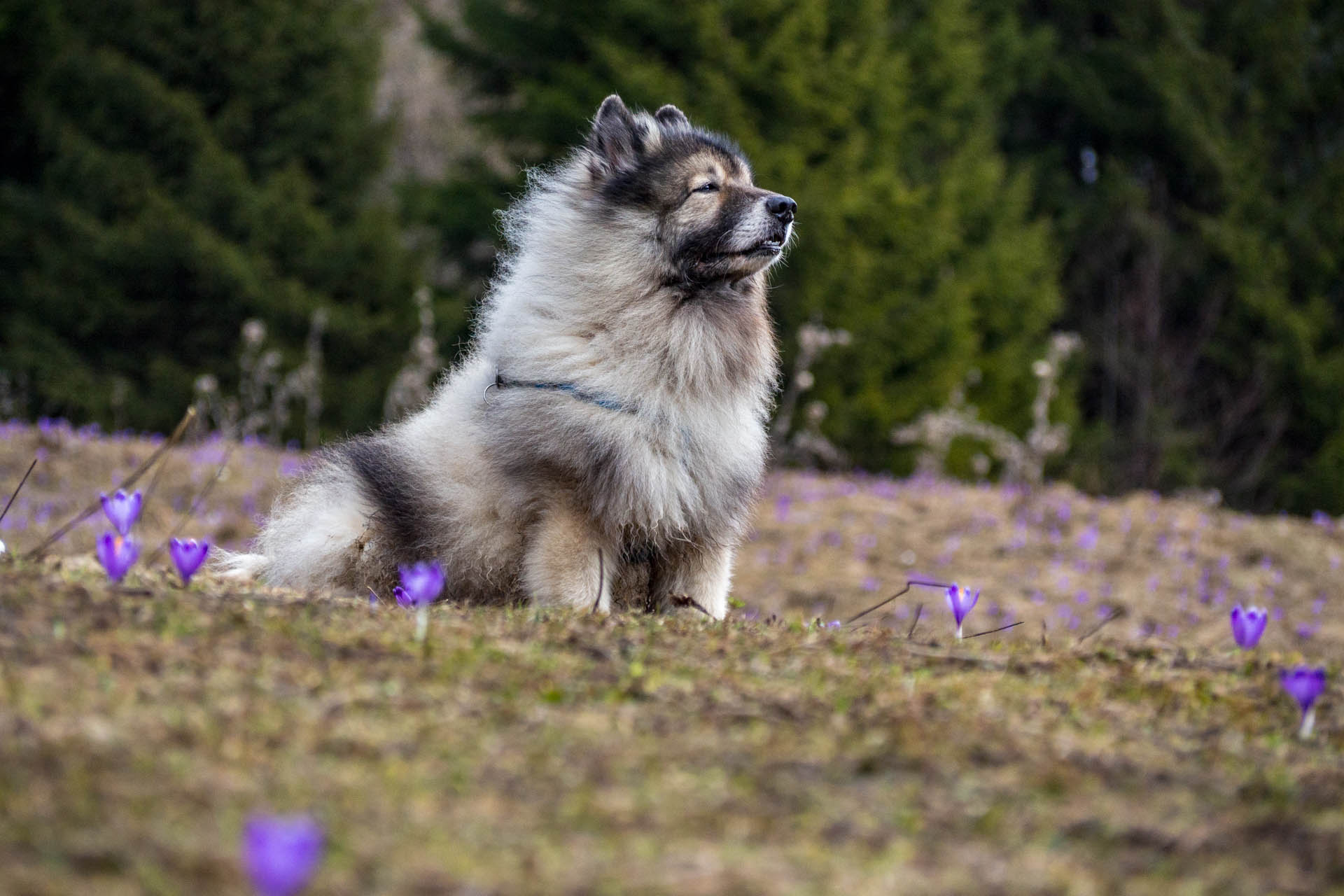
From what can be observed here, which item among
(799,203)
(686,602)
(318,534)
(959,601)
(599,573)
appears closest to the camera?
(959,601)

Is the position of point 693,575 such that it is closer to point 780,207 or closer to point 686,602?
point 686,602

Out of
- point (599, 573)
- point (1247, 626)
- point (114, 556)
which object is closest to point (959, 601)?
point (1247, 626)

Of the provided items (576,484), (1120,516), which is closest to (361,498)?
(576,484)

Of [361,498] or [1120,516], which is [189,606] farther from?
[1120,516]

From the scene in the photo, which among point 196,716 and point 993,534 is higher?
point 196,716

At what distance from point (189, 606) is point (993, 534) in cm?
775

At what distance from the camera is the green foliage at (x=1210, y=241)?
711 inches

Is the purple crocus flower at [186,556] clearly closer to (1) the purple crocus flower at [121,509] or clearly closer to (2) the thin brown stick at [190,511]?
(2) the thin brown stick at [190,511]

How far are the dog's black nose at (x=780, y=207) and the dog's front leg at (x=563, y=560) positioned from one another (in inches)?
55.2

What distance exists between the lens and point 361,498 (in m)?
4.61

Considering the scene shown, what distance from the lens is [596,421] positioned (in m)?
4.30

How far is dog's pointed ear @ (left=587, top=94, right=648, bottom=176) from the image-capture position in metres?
4.95

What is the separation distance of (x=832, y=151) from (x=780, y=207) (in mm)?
10591

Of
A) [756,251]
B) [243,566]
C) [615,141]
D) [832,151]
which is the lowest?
[243,566]
